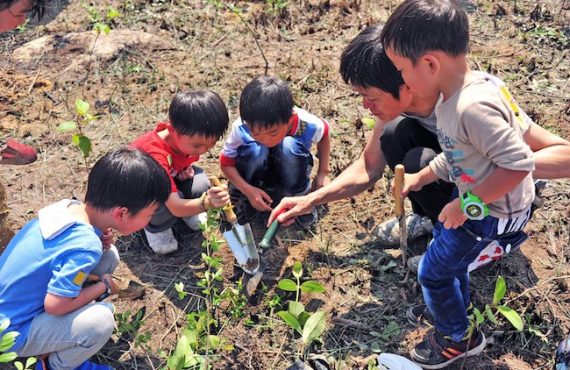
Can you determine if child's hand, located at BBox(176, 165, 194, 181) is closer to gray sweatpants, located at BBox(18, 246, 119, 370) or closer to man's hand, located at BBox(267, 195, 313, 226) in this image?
man's hand, located at BBox(267, 195, 313, 226)

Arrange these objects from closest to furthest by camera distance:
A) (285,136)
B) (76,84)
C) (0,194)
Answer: (0,194) < (285,136) < (76,84)

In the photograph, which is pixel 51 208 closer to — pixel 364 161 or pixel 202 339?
pixel 202 339

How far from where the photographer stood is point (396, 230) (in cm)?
295

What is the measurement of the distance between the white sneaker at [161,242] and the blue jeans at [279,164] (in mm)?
495

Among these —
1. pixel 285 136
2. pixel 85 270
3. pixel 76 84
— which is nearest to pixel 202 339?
pixel 85 270

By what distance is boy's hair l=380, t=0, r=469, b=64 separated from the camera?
1911 millimetres

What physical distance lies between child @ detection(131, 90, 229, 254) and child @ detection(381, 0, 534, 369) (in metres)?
0.97

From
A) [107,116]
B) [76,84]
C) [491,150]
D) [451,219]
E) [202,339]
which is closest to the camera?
[491,150]

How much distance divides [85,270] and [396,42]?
135 centimetres

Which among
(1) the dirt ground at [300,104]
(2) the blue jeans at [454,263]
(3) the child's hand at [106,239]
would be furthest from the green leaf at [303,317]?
(3) the child's hand at [106,239]

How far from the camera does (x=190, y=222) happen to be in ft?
10.3

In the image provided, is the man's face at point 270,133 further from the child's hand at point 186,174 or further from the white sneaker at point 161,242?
the white sneaker at point 161,242

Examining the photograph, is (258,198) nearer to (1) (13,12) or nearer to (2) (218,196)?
(2) (218,196)

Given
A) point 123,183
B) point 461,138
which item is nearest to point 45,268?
point 123,183
